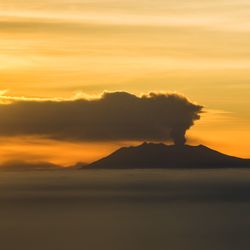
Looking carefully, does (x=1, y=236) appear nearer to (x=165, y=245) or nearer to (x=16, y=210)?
(x=165, y=245)

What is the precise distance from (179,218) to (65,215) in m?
17.6

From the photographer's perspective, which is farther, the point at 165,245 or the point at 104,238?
the point at 104,238

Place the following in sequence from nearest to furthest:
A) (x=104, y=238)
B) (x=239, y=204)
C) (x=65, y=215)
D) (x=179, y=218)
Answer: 1. (x=104, y=238)
2. (x=179, y=218)
3. (x=65, y=215)
4. (x=239, y=204)

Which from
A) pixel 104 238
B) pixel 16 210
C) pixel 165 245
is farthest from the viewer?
pixel 16 210

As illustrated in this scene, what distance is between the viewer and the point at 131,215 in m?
132

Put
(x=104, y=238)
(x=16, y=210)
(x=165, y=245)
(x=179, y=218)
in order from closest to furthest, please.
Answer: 1. (x=165, y=245)
2. (x=104, y=238)
3. (x=179, y=218)
4. (x=16, y=210)

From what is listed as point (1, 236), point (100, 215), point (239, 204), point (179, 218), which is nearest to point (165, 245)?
point (1, 236)

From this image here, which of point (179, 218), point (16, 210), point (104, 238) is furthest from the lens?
point (16, 210)

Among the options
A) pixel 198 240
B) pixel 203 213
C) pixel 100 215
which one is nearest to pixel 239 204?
pixel 203 213

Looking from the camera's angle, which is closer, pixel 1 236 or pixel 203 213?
pixel 1 236

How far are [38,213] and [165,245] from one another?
1919 inches

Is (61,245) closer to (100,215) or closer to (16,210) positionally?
(100,215)

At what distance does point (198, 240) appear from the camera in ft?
313

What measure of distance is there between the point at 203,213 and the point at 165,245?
4574 cm
